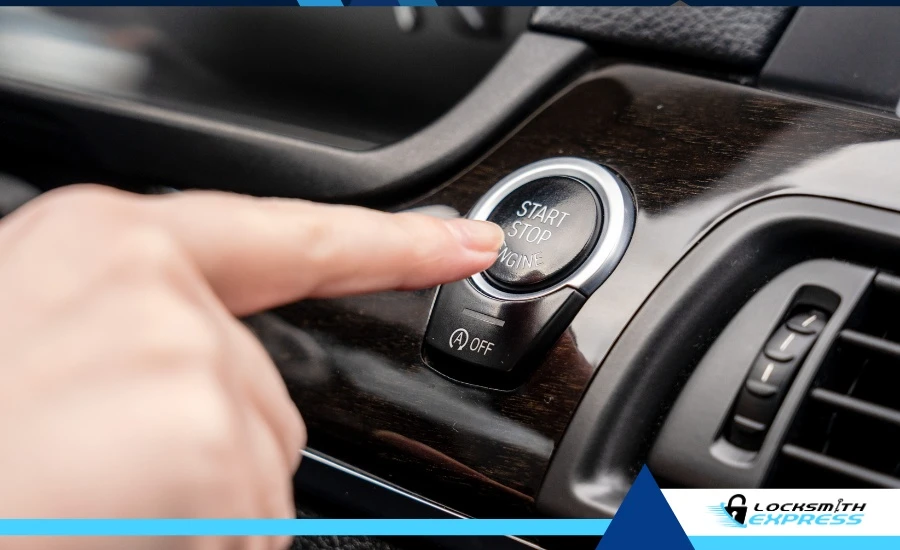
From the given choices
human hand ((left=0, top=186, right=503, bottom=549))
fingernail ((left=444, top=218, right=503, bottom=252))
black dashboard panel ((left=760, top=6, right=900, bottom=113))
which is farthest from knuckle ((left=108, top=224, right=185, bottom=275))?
black dashboard panel ((left=760, top=6, right=900, bottom=113))

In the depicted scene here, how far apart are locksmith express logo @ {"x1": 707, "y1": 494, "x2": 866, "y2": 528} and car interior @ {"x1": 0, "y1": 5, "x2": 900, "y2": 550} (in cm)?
1

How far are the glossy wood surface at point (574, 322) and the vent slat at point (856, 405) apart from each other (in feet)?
0.29

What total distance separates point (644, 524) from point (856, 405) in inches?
4.4

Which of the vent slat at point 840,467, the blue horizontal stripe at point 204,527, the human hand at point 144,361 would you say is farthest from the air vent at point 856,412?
the human hand at point 144,361

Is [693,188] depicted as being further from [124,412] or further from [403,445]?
[124,412]

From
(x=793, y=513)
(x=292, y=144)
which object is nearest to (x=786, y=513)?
Result: (x=793, y=513)

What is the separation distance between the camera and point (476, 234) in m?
0.46

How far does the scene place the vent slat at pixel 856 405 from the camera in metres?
0.40

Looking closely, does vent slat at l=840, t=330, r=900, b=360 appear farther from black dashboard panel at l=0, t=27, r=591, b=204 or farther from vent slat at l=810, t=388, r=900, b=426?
black dashboard panel at l=0, t=27, r=591, b=204

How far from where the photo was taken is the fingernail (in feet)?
1.49

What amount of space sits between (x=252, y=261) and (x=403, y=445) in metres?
0.19

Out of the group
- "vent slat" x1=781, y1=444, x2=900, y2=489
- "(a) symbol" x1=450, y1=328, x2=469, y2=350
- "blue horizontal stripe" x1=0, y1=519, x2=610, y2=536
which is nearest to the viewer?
"blue horizontal stripe" x1=0, y1=519, x2=610, y2=536

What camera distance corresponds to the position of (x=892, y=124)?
0.48 meters

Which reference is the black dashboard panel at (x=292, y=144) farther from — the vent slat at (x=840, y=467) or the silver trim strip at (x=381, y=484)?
the vent slat at (x=840, y=467)
